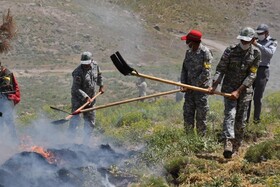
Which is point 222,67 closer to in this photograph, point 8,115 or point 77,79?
point 77,79

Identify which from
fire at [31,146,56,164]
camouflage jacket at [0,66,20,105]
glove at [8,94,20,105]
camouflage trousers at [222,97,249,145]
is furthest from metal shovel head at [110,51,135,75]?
glove at [8,94,20,105]

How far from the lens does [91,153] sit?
267 inches

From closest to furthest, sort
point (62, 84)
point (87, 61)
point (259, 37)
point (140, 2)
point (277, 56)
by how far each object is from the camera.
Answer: point (259, 37) → point (87, 61) → point (62, 84) → point (277, 56) → point (140, 2)

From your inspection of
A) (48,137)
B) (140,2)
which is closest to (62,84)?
(48,137)

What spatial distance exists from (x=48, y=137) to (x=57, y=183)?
2.86m

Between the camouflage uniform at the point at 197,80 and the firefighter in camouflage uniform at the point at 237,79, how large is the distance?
0.47 m

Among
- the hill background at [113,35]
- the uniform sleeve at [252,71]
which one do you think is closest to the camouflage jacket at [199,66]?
the uniform sleeve at [252,71]

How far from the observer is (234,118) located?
6.45 m

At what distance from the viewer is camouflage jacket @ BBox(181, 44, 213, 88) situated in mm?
6965

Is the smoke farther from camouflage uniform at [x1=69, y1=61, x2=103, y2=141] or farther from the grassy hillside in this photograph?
camouflage uniform at [x1=69, y1=61, x2=103, y2=141]

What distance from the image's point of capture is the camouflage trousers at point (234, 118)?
6.32m

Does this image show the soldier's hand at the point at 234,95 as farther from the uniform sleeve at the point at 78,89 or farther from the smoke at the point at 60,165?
the uniform sleeve at the point at 78,89

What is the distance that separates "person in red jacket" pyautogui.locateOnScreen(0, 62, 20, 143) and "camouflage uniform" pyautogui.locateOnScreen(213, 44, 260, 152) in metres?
3.56

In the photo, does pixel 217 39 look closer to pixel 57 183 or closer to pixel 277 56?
pixel 277 56
